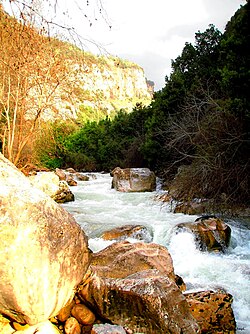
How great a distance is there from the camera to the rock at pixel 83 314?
9.75ft

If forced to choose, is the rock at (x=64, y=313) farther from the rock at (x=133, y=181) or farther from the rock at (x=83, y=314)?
the rock at (x=133, y=181)

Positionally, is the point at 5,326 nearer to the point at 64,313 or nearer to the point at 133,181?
the point at 64,313

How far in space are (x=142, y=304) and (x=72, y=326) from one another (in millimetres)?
708

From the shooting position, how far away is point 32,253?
2533 mm

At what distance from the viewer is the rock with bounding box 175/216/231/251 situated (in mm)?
6297

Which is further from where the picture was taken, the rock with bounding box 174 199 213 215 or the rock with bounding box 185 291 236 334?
the rock with bounding box 174 199 213 215

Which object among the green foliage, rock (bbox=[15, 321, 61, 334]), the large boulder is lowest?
rock (bbox=[15, 321, 61, 334])

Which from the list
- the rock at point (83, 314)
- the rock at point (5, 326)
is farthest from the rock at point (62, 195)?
the rock at point (5, 326)

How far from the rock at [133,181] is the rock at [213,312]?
9.26 m

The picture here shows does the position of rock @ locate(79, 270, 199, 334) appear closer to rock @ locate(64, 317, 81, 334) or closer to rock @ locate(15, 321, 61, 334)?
rock @ locate(64, 317, 81, 334)

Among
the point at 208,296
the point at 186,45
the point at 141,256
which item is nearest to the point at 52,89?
the point at 141,256

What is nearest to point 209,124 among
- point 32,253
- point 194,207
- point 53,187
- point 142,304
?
point 194,207

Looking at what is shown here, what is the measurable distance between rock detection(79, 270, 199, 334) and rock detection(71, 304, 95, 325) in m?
0.07

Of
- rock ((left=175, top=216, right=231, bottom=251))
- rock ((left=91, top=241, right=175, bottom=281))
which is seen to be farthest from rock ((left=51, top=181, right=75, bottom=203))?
rock ((left=91, top=241, right=175, bottom=281))
